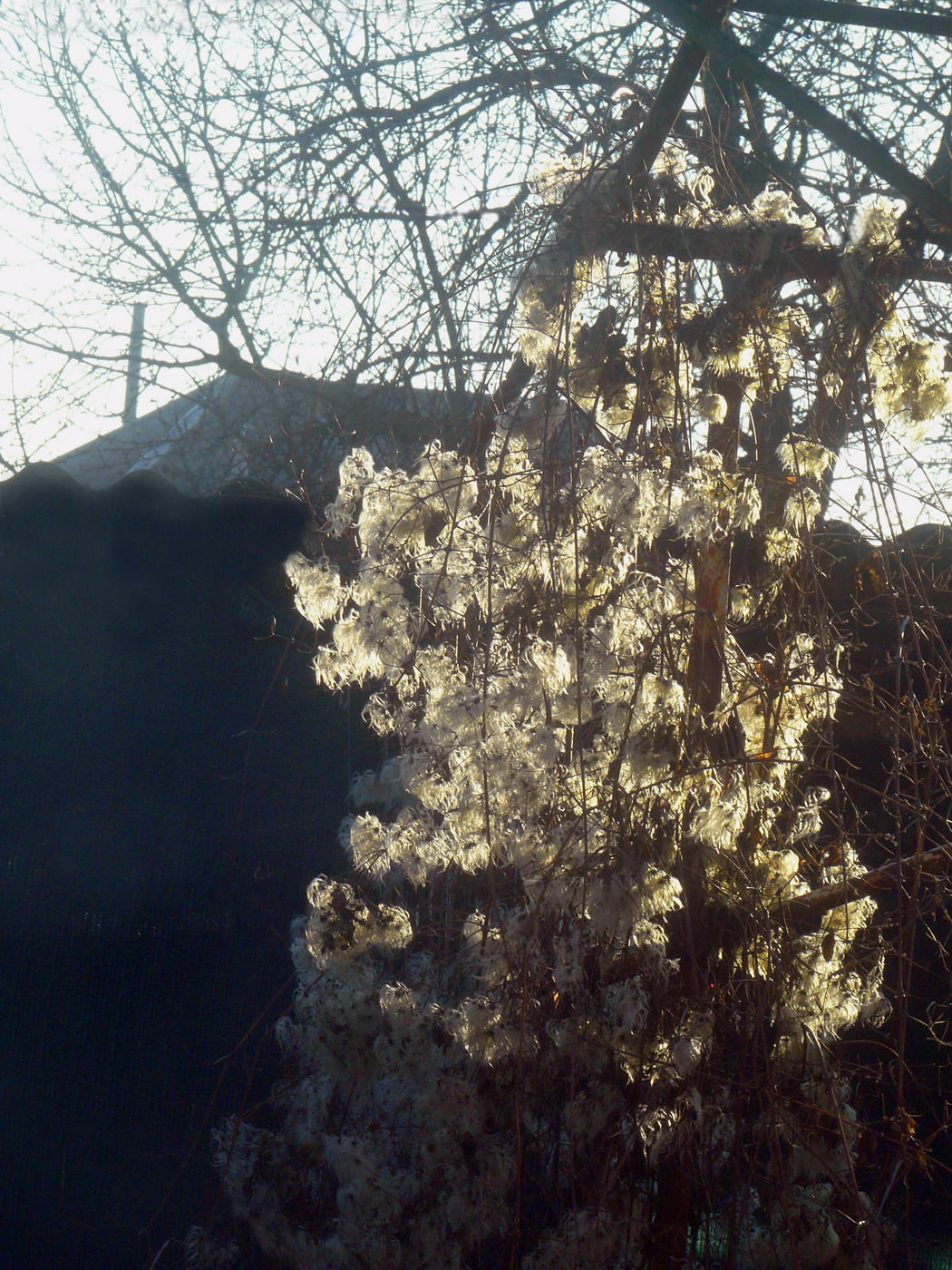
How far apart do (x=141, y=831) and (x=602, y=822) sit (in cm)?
128

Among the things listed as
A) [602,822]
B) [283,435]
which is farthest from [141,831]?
[602,822]

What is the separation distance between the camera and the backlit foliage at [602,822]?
1.31 metres

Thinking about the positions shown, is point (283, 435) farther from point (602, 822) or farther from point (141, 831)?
point (602, 822)

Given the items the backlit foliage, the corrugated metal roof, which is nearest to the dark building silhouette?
the corrugated metal roof

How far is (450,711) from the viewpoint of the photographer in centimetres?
130

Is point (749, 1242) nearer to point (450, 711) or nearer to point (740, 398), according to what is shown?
point (450, 711)

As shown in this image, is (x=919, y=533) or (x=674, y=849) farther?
(x=919, y=533)

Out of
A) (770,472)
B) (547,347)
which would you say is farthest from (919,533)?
(547,347)

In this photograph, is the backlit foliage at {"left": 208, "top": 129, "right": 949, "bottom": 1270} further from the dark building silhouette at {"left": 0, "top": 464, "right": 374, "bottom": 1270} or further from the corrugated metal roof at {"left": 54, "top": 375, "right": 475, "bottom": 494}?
the dark building silhouette at {"left": 0, "top": 464, "right": 374, "bottom": 1270}

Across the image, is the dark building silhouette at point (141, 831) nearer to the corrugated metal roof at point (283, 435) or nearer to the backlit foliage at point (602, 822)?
the corrugated metal roof at point (283, 435)

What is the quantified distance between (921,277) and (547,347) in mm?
652

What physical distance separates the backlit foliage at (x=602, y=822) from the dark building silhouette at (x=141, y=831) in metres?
0.63

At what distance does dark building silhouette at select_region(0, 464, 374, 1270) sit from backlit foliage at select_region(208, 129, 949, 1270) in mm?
629

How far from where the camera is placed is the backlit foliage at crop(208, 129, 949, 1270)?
1308 mm
